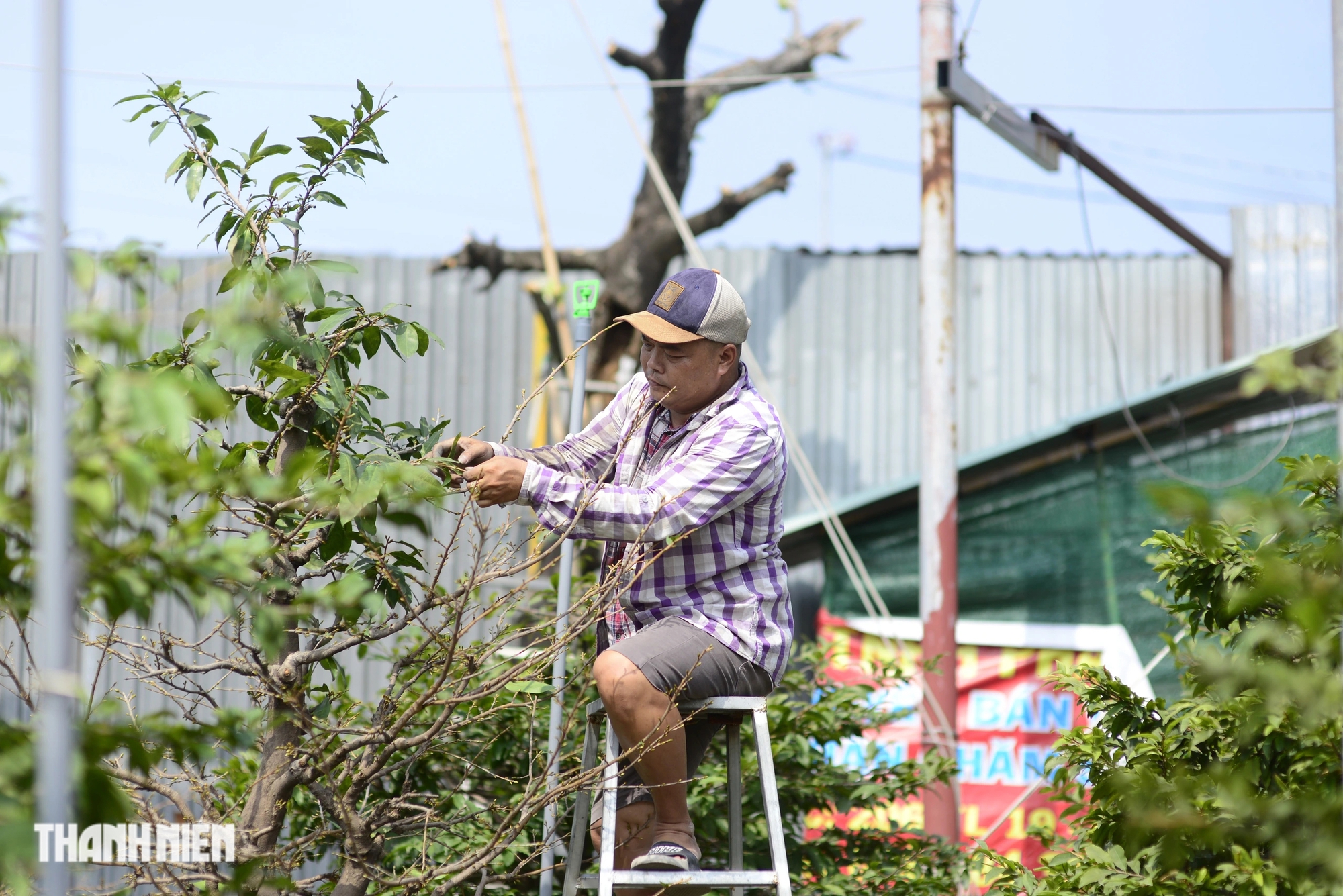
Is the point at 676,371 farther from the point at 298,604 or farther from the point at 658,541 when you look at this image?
the point at 298,604

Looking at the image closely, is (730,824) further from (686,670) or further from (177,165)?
(177,165)

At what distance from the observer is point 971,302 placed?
24.7ft

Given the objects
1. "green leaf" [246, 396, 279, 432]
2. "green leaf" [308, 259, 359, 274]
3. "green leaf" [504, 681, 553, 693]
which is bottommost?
"green leaf" [504, 681, 553, 693]

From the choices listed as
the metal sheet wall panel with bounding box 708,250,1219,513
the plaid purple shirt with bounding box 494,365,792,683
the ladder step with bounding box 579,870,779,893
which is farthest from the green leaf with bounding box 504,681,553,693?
the metal sheet wall panel with bounding box 708,250,1219,513

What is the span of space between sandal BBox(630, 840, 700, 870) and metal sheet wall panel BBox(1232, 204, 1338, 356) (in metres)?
5.84

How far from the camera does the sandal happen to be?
9.07 ft

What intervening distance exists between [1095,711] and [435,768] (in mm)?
1982

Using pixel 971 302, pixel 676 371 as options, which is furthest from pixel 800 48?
pixel 676 371

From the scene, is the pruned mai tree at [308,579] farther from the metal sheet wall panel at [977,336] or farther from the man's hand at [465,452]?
the metal sheet wall panel at [977,336]

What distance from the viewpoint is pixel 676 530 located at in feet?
9.32

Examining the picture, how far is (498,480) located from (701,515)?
481 mm

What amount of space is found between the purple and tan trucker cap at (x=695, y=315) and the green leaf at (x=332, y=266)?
707 millimetres

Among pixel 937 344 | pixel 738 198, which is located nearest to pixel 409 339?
pixel 937 344

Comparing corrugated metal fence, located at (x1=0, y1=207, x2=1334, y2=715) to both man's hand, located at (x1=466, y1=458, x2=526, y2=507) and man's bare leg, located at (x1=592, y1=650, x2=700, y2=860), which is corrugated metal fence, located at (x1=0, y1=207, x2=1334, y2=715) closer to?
man's bare leg, located at (x1=592, y1=650, x2=700, y2=860)
